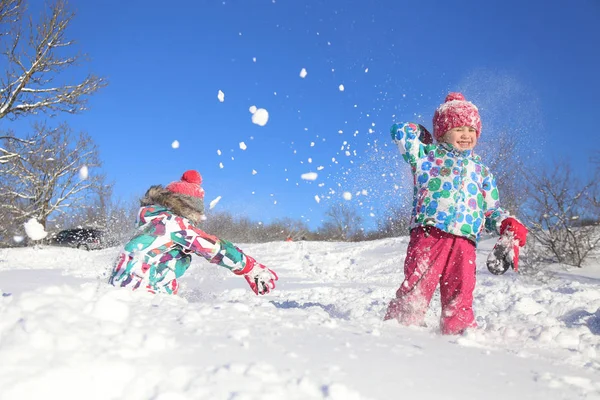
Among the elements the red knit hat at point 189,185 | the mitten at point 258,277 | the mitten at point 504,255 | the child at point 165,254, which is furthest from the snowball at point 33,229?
the mitten at point 504,255

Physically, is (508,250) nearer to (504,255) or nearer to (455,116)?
(504,255)

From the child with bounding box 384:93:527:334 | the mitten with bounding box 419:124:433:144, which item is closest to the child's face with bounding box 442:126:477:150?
the child with bounding box 384:93:527:334

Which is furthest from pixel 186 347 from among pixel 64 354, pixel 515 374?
pixel 515 374

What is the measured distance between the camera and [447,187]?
3.00 metres

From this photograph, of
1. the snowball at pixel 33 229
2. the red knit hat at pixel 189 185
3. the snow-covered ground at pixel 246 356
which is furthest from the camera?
the snowball at pixel 33 229

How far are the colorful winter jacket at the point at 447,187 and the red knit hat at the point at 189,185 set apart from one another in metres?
1.59

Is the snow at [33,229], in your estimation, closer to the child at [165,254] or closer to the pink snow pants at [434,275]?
the child at [165,254]

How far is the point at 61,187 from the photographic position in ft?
73.4

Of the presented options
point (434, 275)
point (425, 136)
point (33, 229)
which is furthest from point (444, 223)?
point (33, 229)

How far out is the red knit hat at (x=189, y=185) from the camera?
11.4ft

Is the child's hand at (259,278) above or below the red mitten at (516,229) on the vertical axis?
below

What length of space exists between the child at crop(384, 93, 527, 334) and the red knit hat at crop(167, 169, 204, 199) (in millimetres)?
1595

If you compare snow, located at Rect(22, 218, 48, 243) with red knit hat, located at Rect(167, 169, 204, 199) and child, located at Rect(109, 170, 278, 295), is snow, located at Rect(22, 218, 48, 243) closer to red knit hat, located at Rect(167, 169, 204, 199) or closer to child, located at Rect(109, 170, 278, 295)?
red knit hat, located at Rect(167, 169, 204, 199)

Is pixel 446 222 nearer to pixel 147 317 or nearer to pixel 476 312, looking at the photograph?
pixel 476 312
